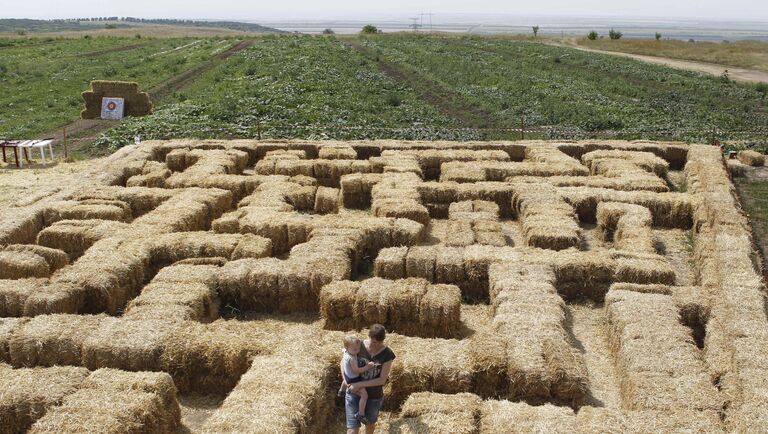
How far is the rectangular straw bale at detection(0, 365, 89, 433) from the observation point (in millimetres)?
11242

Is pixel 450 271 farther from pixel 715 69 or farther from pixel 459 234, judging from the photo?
pixel 715 69

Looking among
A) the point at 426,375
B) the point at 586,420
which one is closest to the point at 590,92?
the point at 426,375

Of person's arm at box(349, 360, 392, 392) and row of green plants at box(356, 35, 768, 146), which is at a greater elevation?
row of green plants at box(356, 35, 768, 146)

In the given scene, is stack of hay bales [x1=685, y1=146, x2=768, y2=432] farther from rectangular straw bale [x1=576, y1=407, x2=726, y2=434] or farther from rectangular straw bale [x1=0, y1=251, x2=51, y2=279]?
rectangular straw bale [x1=0, y1=251, x2=51, y2=279]

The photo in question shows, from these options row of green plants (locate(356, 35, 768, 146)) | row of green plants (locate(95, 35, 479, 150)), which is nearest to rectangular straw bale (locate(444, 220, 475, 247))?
row of green plants (locate(95, 35, 479, 150))

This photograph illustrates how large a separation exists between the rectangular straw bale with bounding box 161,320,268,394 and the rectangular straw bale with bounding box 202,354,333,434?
2.41ft

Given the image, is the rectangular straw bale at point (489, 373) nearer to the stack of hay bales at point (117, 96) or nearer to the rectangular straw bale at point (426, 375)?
the rectangular straw bale at point (426, 375)

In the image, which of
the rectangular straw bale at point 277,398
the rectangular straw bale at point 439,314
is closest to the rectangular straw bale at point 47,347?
the rectangular straw bale at point 277,398

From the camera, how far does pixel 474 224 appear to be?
20875 mm

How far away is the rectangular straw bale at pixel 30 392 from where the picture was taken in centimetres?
1124

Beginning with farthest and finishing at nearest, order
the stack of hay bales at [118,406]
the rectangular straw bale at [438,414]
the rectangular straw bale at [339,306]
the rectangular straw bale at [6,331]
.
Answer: the rectangular straw bale at [339,306], the rectangular straw bale at [6,331], the rectangular straw bale at [438,414], the stack of hay bales at [118,406]

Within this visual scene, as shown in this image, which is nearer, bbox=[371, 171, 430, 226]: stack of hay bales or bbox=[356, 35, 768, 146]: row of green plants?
bbox=[371, 171, 430, 226]: stack of hay bales

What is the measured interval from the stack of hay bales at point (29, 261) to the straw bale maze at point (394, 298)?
59 millimetres

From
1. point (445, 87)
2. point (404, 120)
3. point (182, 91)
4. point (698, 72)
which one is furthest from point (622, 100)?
point (182, 91)
